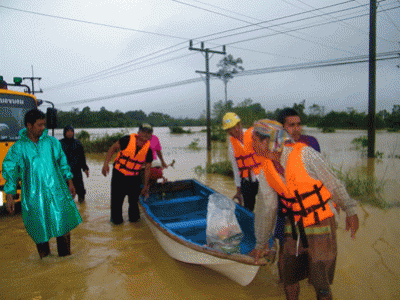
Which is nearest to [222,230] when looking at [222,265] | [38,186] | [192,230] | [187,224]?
[222,265]

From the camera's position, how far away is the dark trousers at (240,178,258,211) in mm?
4609

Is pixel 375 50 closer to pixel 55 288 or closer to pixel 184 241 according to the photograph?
pixel 184 241

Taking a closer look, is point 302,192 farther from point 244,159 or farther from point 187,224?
point 187,224

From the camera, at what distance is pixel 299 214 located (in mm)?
2307

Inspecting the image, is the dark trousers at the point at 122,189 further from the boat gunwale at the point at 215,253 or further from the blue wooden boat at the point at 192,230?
the boat gunwale at the point at 215,253

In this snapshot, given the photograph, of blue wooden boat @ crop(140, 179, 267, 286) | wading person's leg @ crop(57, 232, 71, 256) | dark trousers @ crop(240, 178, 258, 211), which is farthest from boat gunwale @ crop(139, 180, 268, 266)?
dark trousers @ crop(240, 178, 258, 211)

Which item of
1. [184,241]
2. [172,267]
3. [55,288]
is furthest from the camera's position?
[172,267]

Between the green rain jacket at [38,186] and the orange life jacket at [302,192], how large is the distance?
9.16 feet

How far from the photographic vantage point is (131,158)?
5.49 meters

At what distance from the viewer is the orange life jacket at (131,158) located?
540 centimetres

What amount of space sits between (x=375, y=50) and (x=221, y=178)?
24.1 ft

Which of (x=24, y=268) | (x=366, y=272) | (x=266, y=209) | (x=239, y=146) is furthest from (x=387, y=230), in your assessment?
(x=24, y=268)

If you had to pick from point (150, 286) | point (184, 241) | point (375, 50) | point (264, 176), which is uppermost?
point (375, 50)

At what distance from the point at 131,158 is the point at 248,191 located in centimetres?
213
